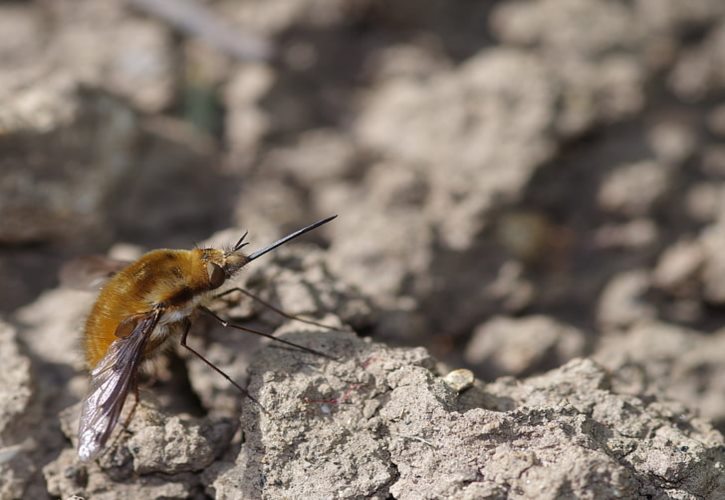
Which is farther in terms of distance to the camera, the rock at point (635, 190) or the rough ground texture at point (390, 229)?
the rock at point (635, 190)

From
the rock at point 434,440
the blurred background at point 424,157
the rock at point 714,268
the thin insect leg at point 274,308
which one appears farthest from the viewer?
the rock at point 714,268


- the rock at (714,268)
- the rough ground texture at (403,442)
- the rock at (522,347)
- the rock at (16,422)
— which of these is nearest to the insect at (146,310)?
the rough ground texture at (403,442)

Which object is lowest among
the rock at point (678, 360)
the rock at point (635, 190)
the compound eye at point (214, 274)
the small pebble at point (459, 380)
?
the small pebble at point (459, 380)

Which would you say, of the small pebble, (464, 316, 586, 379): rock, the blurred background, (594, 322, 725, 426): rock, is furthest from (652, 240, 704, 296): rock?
the small pebble

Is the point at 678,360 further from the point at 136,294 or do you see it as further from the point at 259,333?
the point at 136,294

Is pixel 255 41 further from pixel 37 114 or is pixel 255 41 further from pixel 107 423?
pixel 107 423

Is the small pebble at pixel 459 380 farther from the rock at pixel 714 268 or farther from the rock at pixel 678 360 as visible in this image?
the rock at pixel 714 268

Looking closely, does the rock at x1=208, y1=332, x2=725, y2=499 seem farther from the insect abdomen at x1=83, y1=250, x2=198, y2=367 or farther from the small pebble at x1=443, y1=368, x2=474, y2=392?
the insect abdomen at x1=83, y1=250, x2=198, y2=367
